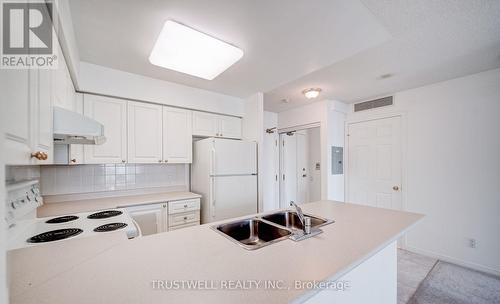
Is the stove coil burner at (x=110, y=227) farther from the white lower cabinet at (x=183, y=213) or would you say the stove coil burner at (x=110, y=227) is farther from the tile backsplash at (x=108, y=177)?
the tile backsplash at (x=108, y=177)

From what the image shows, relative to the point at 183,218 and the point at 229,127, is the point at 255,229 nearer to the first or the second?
the point at 183,218

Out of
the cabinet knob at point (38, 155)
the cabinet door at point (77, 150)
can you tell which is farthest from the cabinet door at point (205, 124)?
the cabinet knob at point (38, 155)

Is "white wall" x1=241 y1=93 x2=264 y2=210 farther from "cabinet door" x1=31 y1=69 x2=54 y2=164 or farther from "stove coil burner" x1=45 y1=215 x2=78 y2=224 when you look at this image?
"cabinet door" x1=31 y1=69 x2=54 y2=164

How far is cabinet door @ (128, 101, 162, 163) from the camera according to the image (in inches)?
94.7

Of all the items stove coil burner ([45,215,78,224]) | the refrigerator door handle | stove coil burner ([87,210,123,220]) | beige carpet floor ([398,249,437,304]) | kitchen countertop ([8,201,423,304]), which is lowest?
beige carpet floor ([398,249,437,304])

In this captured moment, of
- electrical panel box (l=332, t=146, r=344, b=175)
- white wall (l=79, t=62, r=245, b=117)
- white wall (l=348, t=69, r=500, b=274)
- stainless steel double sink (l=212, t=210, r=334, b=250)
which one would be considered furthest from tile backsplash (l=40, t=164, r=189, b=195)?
white wall (l=348, t=69, r=500, b=274)

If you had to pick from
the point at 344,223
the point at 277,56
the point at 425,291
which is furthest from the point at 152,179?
the point at 425,291

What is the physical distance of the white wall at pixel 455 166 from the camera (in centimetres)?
228

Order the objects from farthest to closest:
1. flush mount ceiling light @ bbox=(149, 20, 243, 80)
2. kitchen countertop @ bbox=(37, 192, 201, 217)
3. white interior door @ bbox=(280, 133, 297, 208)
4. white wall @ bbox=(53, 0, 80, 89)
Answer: white interior door @ bbox=(280, 133, 297, 208)
kitchen countertop @ bbox=(37, 192, 201, 217)
flush mount ceiling light @ bbox=(149, 20, 243, 80)
white wall @ bbox=(53, 0, 80, 89)

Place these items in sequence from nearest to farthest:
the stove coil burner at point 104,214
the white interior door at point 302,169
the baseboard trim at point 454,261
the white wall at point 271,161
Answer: the stove coil burner at point 104,214 → the baseboard trim at point 454,261 → the white wall at point 271,161 → the white interior door at point 302,169

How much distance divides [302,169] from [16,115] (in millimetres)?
4552

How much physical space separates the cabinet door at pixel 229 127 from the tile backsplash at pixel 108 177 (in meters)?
0.82

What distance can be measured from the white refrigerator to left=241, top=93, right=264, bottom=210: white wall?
77mm

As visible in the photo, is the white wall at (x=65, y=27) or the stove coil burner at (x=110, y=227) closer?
the white wall at (x=65, y=27)
